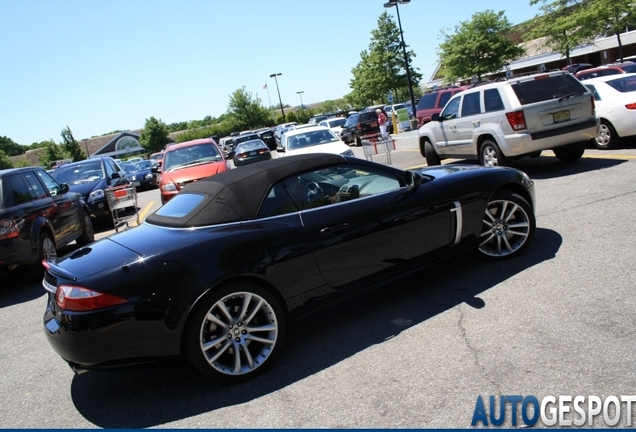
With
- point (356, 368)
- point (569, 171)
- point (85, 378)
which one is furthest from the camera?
point (569, 171)

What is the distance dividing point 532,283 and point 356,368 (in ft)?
6.37

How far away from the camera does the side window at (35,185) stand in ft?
27.0

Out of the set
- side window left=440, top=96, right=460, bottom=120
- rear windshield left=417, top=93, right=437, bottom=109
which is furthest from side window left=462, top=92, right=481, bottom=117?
rear windshield left=417, top=93, right=437, bottom=109

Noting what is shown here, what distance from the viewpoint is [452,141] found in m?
11.1

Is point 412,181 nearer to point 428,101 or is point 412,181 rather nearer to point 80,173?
point 80,173

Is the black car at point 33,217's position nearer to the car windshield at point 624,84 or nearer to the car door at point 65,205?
the car door at point 65,205

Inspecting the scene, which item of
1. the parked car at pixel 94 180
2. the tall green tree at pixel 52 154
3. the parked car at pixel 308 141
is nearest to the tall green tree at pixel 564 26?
the parked car at pixel 308 141

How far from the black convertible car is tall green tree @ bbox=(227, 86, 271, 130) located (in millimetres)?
75562

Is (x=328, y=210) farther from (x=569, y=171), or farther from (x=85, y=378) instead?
(x=569, y=171)

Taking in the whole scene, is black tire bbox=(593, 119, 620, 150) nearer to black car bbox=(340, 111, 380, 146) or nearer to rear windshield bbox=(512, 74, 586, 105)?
rear windshield bbox=(512, 74, 586, 105)

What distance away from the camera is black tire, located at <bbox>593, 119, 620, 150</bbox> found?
425 inches

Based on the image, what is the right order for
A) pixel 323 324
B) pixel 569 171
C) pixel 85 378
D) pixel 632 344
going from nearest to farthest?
pixel 632 344 → pixel 85 378 → pixel 323 324 → pixel 569 171

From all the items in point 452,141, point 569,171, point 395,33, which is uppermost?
point 395,33

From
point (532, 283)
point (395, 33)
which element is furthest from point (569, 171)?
point (395, 33)
